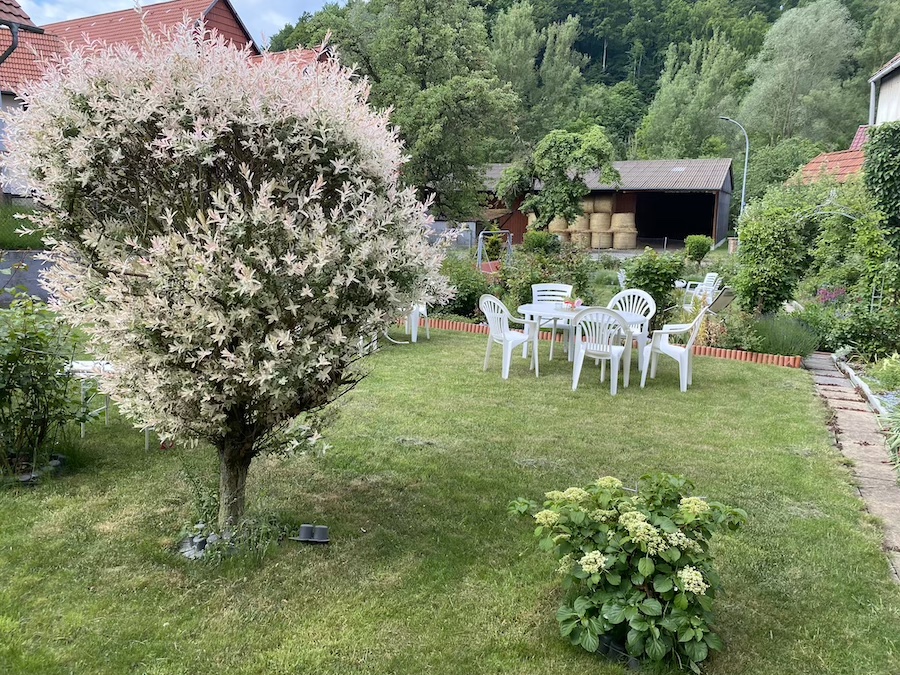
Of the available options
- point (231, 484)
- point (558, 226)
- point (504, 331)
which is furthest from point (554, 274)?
point (558, 226)

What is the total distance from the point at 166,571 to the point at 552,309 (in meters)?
5.14

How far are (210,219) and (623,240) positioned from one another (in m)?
26.3

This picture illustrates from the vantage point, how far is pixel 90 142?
7.77 ft

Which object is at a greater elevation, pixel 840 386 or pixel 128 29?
pixel 128 29

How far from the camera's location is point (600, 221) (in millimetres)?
27750

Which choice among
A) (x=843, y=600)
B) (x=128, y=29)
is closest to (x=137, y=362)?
(x=843, y=600)

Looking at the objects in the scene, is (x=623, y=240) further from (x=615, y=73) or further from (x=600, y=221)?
(x=615, y=73)

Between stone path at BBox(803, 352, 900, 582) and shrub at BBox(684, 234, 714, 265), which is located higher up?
shrub at BBox(684, 234, 714, 265)

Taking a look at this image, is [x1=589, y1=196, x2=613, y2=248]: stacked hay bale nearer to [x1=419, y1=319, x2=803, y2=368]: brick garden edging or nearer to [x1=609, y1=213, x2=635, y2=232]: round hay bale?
[x1=609, y1=213, x2=635, y2=232]: round hay bale

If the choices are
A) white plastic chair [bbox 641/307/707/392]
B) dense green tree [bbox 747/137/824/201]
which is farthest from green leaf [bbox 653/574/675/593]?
dense green tree [bbox 747/137/824/201]

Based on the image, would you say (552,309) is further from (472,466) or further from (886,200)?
(886,200)

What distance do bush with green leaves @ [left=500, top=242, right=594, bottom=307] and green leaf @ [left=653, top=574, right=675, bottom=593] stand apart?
7.35 m

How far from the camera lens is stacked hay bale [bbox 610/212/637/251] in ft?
88.3

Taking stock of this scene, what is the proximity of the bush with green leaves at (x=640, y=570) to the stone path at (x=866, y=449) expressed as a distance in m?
1.32
